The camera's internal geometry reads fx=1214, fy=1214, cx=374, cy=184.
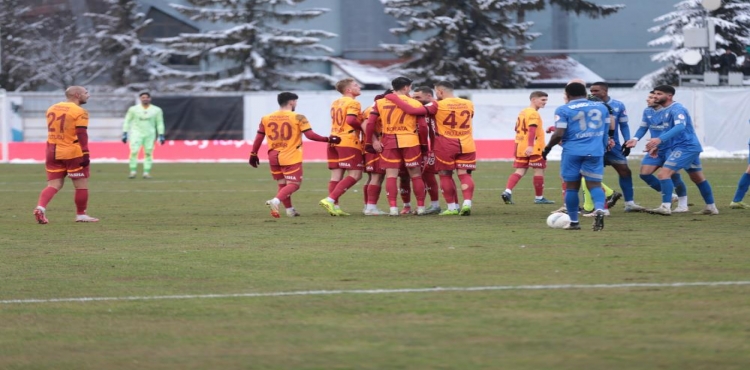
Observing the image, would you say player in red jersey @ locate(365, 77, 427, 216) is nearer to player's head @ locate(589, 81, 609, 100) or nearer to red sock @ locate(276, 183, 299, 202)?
red sock @ locate(276, 183, 299, 202)

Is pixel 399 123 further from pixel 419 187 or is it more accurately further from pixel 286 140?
pixel 286 140

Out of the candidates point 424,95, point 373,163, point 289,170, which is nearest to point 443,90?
point 424,95

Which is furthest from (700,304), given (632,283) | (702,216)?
(702,216)

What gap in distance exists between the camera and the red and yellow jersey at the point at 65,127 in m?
16.2

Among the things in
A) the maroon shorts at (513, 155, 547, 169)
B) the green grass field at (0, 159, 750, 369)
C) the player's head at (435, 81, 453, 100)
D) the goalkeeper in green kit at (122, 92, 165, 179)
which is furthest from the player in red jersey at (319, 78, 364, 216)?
the goalkeeper in green kit at (122, 92, 165, 179)

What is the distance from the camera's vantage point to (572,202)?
14.0 metres

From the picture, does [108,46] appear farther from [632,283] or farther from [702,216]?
[632,283]

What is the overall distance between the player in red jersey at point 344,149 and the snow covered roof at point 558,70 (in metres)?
38.8

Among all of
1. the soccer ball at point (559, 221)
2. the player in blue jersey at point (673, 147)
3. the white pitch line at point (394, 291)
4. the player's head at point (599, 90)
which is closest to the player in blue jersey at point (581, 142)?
the soccer ball at point (559, 221)

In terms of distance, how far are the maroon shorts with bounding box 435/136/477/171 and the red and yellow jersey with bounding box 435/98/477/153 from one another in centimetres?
6

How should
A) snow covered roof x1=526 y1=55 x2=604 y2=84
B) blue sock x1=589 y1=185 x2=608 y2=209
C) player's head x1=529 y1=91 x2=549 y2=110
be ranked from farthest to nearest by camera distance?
snow covered roof x1=526 y1=55 x2=604 y2=84
player's head x1=529 y1=91 x2=549 y2=110
blue sock x1=589 y1=185 x2=608 y2=209

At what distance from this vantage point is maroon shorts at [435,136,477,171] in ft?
54.4

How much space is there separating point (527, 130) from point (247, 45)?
3603cm

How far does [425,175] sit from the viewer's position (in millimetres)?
17391
